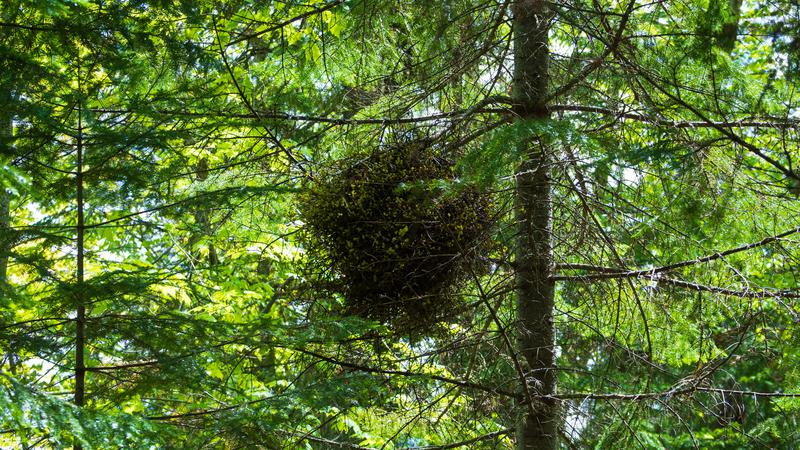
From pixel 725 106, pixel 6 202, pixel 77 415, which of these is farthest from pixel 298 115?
pixel 6 202

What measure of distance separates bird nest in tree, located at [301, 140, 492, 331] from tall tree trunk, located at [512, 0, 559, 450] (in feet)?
1.45

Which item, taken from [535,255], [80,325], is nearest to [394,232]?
[535,255]

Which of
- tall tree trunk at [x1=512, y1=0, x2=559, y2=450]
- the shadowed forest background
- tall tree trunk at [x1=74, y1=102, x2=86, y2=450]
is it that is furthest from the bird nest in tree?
tall tree trunk at [x1=74, y1=102, x2=86, y2=450]

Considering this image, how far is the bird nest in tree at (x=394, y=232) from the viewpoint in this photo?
12.4 feet

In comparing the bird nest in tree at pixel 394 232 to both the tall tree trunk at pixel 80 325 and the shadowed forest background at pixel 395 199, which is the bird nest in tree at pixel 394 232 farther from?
the tall tree trunk at pixel 80 325

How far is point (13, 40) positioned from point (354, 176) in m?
1.97

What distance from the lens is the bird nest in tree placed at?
3.77 metres

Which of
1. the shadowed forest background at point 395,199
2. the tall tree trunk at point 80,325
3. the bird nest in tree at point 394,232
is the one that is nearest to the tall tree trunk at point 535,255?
the shadowed forest background at point 395,199

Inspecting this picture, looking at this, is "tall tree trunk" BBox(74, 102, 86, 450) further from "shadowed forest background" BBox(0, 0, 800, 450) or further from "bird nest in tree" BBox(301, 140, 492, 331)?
"bird nest in tree" BBox(301, 140, 492, 331)

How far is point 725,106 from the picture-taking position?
4.96 metres

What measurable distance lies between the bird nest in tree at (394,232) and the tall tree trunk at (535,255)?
44cm

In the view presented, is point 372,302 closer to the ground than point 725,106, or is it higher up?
closer to the ground

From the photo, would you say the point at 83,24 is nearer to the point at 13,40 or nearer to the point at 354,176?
the point at 13,40

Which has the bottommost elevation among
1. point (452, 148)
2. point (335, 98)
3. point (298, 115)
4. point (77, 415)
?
point (77, 415)
